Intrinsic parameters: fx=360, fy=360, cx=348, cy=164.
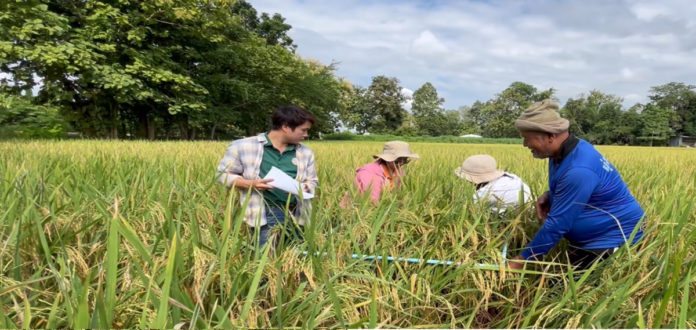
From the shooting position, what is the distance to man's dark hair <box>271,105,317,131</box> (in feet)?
7.33

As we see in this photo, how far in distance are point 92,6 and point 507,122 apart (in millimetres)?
53109

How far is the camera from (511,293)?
1567 mm

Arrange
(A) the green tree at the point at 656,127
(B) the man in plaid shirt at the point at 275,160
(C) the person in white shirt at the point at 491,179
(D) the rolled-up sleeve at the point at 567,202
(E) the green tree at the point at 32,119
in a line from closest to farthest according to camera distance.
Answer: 1. (D) the rolled-up sleeve at the point at 567,202
2. (B) the man in plaid shirt at the point at 275,160
3. (C) the person in white shirt at the point at 491,179
4. (E) the green tree at the point at 32,119
5. (A) the green tree at the point at 656,127

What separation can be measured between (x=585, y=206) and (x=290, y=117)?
1643 millimetres

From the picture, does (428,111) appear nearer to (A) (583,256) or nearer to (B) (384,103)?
(B) (384,103)

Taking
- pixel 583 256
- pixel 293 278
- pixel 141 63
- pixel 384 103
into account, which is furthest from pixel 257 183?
pixel 384 103

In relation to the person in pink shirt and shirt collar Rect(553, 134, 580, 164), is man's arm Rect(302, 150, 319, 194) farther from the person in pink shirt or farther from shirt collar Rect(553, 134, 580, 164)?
shirt collar Rect(553, 134, 580, 164)

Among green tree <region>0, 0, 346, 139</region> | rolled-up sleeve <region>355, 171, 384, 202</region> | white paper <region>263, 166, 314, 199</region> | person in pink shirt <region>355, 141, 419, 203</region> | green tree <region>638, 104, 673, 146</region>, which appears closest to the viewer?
white paper <region>263, 166, 314, 199</region>

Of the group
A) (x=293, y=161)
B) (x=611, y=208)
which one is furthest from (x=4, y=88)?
(x=611, y=208)

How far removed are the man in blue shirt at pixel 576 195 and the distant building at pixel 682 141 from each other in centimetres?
6320

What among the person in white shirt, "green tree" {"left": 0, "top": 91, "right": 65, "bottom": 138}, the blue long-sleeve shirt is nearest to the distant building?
the person in white shirt

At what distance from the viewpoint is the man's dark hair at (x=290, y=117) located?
88.0 inches

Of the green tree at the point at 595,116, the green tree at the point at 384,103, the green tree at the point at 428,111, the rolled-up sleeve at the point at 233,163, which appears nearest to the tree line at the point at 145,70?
the rolled-up sleeve at the point at 233,163

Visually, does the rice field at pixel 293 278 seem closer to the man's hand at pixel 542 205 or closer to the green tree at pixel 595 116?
the man's hand at pixel 542 205
